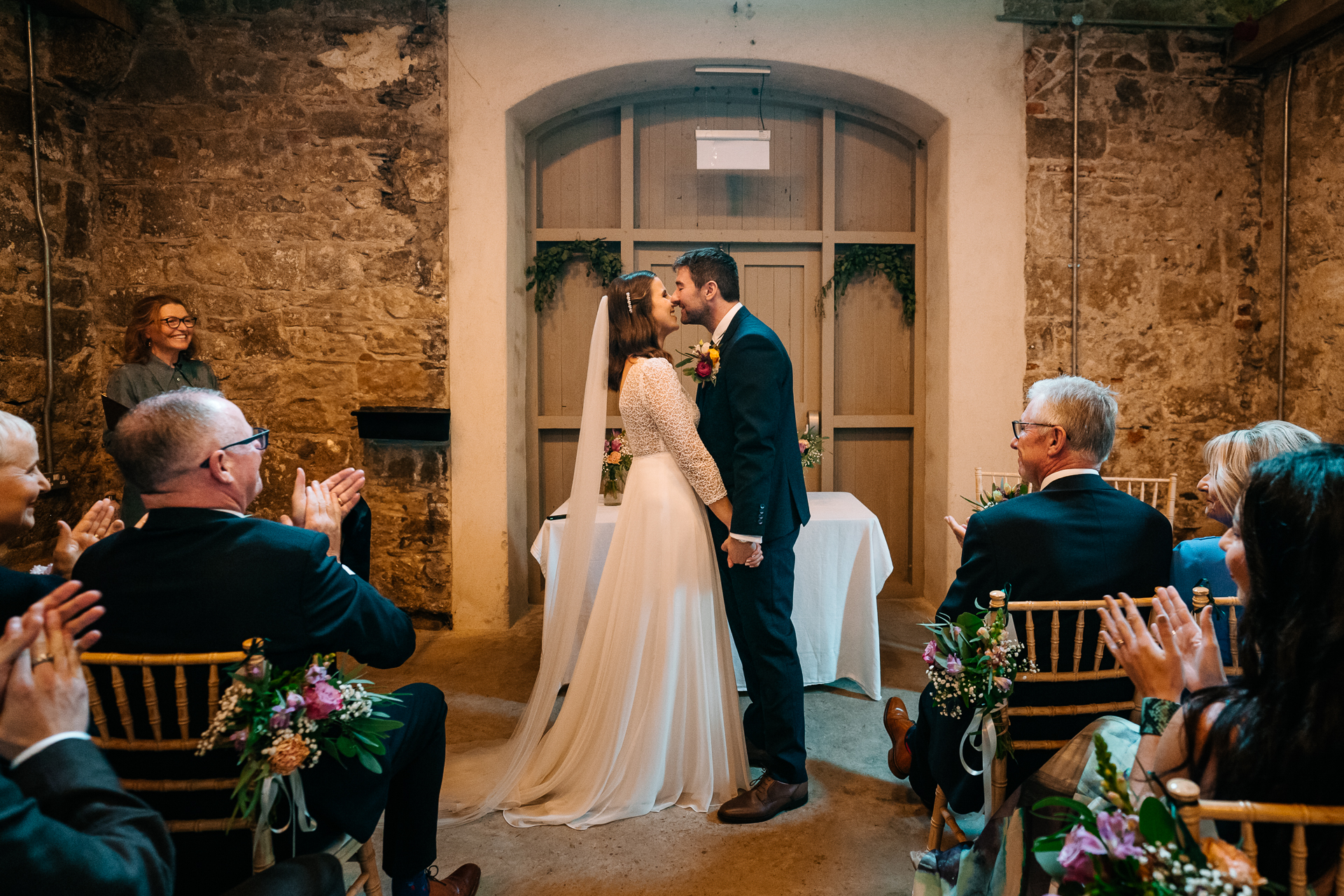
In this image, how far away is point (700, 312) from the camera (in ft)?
9.43

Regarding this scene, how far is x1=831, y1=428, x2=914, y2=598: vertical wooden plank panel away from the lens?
5.21 m

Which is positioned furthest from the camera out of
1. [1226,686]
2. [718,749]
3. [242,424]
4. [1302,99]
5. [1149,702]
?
[1302,99]

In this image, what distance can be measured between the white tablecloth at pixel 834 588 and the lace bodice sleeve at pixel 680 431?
881 mm

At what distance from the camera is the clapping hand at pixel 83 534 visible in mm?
1992

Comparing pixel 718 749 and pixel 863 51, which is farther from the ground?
pixel 863 51

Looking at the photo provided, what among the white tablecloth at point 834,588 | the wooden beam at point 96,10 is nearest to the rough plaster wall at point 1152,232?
the white tablecloth at point 834,588

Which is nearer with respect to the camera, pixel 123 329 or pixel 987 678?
pixel 987 678

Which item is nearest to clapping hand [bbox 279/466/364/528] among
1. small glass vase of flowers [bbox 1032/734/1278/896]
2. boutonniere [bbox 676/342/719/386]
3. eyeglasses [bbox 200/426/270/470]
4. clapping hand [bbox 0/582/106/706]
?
eyeglasses [bbox 200/426/270/470]

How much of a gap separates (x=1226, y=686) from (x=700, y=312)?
6.71ft

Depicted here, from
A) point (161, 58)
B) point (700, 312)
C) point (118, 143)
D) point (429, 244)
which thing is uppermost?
point (161, 58)

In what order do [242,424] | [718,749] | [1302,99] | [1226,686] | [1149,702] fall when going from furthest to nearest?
1. [1302,99]
2. [718,749]
3. [242,424]
4. [1149,702]
5. [1226,686]

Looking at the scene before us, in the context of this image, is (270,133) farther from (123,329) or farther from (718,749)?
(718,749)

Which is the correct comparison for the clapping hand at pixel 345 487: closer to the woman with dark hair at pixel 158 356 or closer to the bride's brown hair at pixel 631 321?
the bride's brown hair at pixel 631 321

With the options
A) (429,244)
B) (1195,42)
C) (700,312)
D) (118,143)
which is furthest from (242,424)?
(1195,42)
